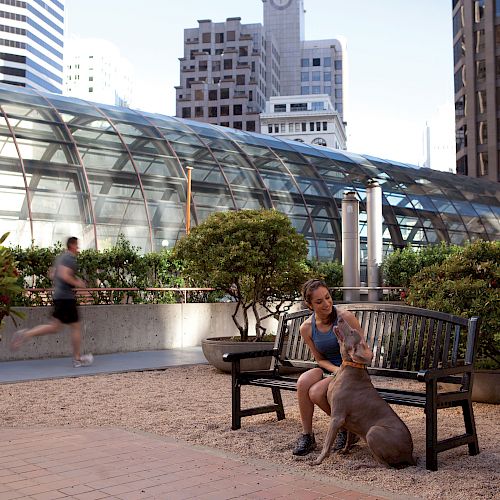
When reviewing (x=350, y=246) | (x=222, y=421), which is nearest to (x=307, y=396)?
(x=222, y=421)

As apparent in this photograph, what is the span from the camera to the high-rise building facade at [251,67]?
143875 millimetres

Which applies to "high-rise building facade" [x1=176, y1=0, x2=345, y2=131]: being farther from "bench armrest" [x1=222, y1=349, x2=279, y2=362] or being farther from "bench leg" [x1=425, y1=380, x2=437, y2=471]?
"bench leg" [x1=425, y1=380, x2=437, y2=471]

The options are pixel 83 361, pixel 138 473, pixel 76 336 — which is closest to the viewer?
pixel 138 473

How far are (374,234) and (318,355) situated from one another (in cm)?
1686

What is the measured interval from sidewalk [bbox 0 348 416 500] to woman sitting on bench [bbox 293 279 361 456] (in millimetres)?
627

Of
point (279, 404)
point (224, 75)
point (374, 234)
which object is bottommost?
point (279, 404)

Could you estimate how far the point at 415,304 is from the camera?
8.90 m

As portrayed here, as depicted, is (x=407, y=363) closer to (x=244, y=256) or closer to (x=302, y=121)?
(x=244, y=256)

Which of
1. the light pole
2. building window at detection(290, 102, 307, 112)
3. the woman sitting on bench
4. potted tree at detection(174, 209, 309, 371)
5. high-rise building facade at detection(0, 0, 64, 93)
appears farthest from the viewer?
building window at detection(290, 102, 307, 112)

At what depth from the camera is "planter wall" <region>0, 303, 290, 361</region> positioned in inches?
540

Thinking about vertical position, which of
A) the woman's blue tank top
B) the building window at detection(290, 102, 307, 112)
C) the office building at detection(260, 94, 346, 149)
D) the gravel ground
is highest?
the building window at detection(290, 102, 307, 112)

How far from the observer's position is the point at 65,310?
1152 cm

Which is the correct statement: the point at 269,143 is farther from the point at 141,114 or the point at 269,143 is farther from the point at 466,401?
the point at 466,401

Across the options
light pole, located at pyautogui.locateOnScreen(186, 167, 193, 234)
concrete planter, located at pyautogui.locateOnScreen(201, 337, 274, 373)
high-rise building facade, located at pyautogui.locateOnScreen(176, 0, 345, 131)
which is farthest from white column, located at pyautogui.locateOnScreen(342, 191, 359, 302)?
high-rise building facade, located at pyautogui.locateOnScreen(176, 0, 345, 131)
